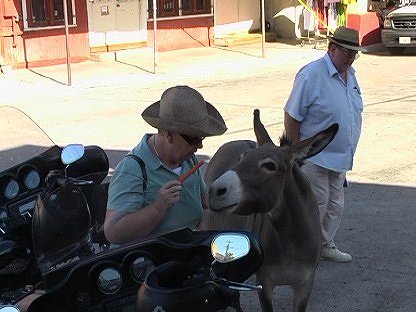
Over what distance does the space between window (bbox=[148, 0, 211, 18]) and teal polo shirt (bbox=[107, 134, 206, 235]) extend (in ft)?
56.9

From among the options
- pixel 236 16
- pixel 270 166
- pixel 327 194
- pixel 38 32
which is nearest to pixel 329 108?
pixel 327 194

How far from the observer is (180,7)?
21031 millimetres

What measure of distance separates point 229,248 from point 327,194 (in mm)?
3382

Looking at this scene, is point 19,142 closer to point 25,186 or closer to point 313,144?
point 25,186

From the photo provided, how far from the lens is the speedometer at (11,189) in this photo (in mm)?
3682

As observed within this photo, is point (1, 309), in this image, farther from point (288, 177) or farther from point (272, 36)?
point (272, 36)

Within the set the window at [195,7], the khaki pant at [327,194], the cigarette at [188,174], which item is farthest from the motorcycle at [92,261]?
the window at [195,7]

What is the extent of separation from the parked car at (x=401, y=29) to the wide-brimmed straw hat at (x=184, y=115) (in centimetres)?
1848

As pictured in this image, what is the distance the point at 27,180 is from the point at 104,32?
51.9 ft

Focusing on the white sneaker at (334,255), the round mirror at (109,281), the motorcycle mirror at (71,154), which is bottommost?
the white sneaker at (334,255)

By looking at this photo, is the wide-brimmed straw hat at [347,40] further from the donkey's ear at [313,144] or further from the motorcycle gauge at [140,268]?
the motorcycle gauge at [140,268]

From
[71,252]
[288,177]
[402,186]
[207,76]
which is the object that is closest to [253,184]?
[288,177]

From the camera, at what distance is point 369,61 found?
19844 millimetres

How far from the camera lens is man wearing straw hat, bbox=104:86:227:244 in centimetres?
297
